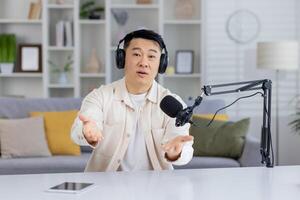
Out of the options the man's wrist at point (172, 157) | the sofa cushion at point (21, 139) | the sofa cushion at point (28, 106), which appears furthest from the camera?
the sofa cushion at point (28, 106)

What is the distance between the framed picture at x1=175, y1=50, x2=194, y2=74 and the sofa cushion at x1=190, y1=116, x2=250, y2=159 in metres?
1.47

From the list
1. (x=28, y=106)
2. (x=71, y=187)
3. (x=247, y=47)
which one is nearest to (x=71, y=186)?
(x=71, y=187)

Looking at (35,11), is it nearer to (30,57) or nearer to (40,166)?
(30,57)

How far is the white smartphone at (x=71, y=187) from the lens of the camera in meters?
1.58

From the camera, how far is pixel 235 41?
5.35m

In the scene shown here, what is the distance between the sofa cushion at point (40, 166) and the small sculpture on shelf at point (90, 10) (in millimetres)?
2077

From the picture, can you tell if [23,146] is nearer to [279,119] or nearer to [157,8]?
[157,8]

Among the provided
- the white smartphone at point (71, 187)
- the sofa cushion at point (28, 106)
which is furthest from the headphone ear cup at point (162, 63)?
the sofa cushion at point (28, 106)

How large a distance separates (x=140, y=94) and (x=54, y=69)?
335 centimetres

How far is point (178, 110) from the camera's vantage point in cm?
166

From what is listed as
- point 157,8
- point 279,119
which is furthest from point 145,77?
point 279,119

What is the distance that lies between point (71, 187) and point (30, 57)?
392cm

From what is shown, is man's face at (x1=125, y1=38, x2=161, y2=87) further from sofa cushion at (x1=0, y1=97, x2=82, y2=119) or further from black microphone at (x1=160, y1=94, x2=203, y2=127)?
sofa cushion at (x1=0, y1=97, x2=82, y2=119)

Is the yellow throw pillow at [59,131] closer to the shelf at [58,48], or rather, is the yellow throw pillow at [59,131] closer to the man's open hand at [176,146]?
the shelf at [58,48]
